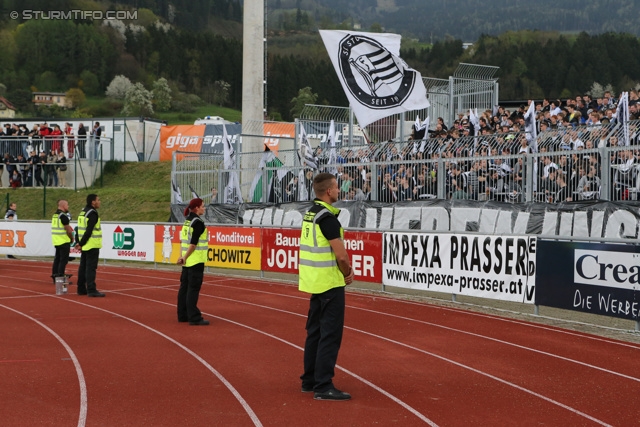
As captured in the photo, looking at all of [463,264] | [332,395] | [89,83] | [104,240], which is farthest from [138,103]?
[332,395]

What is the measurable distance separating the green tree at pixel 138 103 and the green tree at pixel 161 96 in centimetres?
91

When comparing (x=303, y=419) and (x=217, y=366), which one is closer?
(x=303, y=419)

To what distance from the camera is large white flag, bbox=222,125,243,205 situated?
27719mm

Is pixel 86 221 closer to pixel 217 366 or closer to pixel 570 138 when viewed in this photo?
pixel 217 366

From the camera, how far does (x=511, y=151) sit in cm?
1902

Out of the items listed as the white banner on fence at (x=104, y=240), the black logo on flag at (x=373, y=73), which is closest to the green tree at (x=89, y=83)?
the white banner on fence at (x=104, y=240)

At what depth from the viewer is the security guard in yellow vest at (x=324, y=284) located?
838 cm

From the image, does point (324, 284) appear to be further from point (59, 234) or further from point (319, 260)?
point (59, 234)

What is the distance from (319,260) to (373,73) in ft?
38.3

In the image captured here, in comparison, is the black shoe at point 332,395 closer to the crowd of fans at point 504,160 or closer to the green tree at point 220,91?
the crowd of fans at point 504,160

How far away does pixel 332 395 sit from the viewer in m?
8.26

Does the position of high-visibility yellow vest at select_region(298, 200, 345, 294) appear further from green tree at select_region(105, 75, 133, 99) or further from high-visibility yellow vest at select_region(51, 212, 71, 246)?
green tree at select_region(105, 75, 133, 99)

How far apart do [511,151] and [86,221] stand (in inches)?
358

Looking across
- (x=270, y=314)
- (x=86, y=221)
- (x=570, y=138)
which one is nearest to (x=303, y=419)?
(x=270, y=314)
